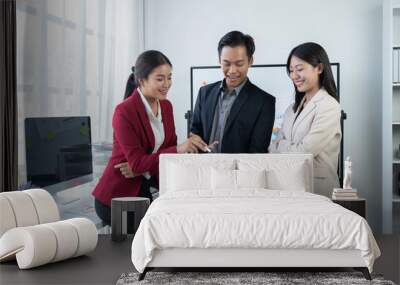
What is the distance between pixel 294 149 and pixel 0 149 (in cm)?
286

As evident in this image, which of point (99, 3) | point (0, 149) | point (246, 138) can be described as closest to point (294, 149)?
point (246, 138)

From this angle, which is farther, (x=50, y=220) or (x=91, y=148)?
(x=91, y=148)

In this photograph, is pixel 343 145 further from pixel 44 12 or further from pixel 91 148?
pixel 44 12

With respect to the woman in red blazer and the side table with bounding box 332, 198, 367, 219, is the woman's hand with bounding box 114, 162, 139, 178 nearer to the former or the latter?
the woman in red blazer

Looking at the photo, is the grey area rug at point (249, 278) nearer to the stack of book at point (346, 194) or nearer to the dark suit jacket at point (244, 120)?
the stack of book at point (346, 194)

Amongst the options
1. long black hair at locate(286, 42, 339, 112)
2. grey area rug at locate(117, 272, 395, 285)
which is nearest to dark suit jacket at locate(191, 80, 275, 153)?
long black hair at locate(286, 42, 339, 112)

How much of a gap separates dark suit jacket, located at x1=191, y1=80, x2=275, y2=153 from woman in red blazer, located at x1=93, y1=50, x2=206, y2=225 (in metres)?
0.23

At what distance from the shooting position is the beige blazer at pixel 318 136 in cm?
655

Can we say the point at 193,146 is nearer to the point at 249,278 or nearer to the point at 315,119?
the point at 315,119

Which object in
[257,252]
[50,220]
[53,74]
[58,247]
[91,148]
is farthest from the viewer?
[91,148]

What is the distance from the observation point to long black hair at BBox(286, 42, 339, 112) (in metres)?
6.60

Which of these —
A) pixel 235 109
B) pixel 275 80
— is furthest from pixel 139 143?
pixel 275 80

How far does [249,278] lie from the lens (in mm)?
4594

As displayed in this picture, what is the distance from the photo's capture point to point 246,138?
6516 mm
